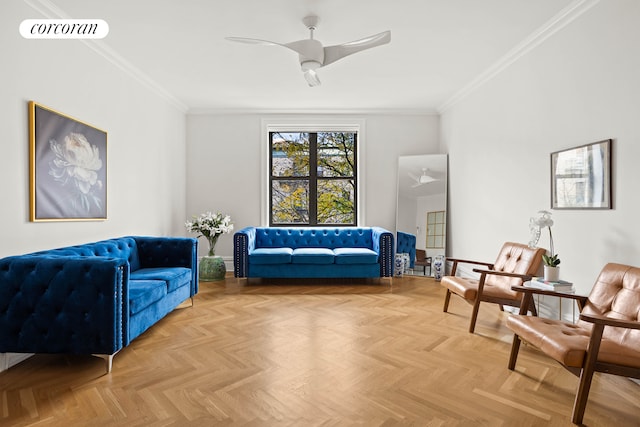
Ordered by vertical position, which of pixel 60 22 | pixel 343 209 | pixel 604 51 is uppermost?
pixel 60 22

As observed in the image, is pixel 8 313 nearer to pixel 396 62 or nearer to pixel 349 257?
pixel 349 257

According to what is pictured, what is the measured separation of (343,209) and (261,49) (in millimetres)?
3309

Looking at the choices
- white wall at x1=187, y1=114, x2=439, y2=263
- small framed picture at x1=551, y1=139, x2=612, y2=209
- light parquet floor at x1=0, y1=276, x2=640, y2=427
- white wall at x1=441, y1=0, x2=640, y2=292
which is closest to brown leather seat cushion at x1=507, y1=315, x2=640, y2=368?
light parquet floor at x1=0, y1=276, x2=640, y2=427

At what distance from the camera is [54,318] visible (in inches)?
99.6

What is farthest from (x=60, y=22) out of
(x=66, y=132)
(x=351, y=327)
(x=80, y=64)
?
(x=351, y=327)

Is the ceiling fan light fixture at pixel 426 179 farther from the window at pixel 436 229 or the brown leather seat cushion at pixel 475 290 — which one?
the brown leather seat cushion at pixel 475 290

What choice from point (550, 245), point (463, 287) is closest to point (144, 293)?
point (463, 287)

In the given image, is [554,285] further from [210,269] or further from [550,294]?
[210,269]

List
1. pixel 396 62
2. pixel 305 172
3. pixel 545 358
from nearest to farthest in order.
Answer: pixel 545 358 < pixel 396 62 < pixel 305 172

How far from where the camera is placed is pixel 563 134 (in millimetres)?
3324

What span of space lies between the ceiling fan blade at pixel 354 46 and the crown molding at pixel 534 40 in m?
1.57

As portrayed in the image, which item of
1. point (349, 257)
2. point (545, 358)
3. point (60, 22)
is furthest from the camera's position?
point (349, 257)

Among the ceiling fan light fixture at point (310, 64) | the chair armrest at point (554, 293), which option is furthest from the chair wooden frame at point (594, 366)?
the ceiling fan light fixture at point (310, 64)

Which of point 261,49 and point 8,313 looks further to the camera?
point 261,49
